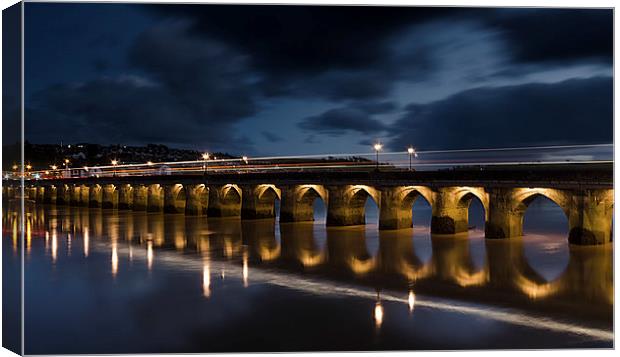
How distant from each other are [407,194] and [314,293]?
58.5ft

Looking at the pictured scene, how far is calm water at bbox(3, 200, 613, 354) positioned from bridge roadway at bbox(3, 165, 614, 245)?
4.05ft

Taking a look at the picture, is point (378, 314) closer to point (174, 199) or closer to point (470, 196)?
point (470, 196)

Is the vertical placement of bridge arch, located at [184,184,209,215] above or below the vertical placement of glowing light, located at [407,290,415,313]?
above

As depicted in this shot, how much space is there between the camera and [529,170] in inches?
1167

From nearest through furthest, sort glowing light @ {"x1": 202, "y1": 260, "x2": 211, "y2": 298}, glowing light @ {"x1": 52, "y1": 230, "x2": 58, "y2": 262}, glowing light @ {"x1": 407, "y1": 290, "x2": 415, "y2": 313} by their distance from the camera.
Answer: glowing light @ {"x1": 407, "y1": 290, "x2": 415, "y2": 313} < glowing light @ {"x1": 202, "y1": 260, "x2": 211, "y2": 298} < glowing light @ {"x1": 52, "y1": 230, "x2": 58, "y2": 262}

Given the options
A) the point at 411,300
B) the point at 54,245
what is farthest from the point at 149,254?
the point at 411,300

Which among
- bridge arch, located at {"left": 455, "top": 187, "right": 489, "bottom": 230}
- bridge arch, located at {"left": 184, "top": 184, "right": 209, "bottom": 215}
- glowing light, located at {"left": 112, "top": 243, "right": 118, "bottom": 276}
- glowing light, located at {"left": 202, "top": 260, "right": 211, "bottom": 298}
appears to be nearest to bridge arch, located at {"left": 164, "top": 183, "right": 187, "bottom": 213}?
bridge arch, located at {"left": 184, "top": 184, "right": 209, "bottom": 215}

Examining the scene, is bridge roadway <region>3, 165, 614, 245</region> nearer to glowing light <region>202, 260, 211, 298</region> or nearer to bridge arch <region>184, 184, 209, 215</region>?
bridge arch <region>184, 184, 209, 215</region>

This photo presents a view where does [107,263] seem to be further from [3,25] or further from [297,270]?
[3,25]

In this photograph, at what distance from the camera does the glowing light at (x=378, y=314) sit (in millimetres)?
15788

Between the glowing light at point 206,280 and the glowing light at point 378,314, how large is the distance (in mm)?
5323

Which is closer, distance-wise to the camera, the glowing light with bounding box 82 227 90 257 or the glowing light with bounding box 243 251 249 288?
the glowing light with bounding box 243 251 249 288

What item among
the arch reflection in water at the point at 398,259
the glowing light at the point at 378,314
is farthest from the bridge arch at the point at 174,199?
the glowing light at the point at 378,314

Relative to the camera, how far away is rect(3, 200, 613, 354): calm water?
14.6 meters
